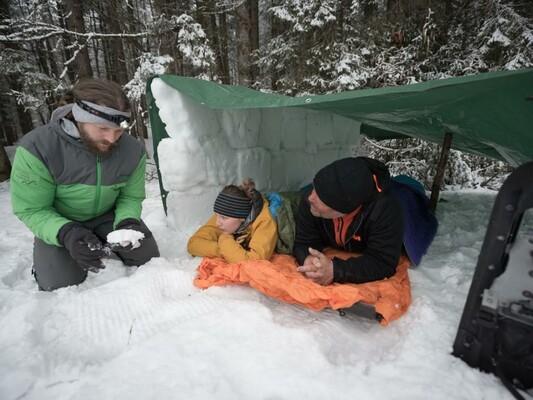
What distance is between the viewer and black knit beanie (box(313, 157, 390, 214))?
170 cm

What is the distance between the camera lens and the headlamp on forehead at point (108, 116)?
5.72 feet

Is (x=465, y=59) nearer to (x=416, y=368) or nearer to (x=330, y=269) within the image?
(x=330, y=269)

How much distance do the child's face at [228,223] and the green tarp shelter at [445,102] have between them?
0.83m

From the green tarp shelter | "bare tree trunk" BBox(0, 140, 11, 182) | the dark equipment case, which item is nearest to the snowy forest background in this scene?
"bare tree trunk" BBox(0, 140, 11, 182)

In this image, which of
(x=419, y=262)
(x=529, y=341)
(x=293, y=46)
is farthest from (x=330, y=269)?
(x=293, y=46)

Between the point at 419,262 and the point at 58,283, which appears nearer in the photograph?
the point at 58,283

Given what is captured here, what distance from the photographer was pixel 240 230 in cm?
233

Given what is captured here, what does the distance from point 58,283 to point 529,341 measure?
2.52 metres

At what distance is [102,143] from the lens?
6.21 feet

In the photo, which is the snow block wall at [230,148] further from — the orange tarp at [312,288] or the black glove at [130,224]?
the orange tarp at [312,288]

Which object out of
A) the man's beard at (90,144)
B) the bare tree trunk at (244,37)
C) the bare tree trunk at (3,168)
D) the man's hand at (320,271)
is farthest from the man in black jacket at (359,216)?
the bare tree trunk at (3,168)

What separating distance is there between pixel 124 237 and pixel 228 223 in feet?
2.36

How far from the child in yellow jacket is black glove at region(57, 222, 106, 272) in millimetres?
706

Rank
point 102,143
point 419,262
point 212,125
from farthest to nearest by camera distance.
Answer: point 212,125
point 419,262
point 102,143
